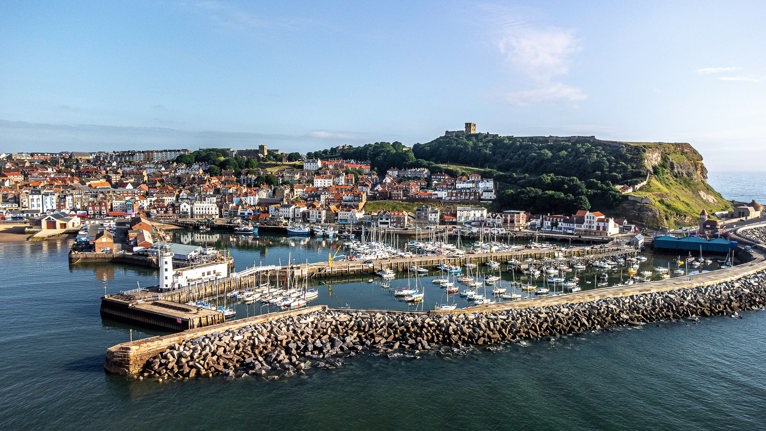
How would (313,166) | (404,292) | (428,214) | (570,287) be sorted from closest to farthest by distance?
(404,292), (570,287), (428,214), (313,166)

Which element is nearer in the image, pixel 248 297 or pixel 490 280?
pixel 248 297

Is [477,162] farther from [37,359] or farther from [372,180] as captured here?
[37,359]

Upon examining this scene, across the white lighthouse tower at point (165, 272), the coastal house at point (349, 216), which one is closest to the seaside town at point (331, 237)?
the white lighthouse tower at point (165, 272)

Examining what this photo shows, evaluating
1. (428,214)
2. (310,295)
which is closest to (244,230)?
(428,214)

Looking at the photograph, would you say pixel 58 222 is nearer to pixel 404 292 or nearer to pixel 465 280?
pixel 404 292

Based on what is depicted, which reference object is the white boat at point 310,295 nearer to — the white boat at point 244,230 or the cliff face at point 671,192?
the white boat at point 244,230

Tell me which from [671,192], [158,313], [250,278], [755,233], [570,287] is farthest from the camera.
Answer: [671,192]

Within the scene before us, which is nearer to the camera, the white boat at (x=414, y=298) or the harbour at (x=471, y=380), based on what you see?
the harbour at (x=471, y=380)
